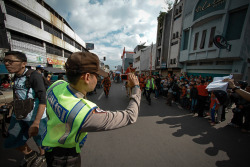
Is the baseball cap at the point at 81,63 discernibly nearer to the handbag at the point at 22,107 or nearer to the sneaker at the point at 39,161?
the handbag at the point at 22,107

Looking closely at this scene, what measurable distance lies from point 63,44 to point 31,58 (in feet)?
30.1

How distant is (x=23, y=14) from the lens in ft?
40.9

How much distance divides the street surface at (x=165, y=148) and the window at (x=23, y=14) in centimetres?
1601

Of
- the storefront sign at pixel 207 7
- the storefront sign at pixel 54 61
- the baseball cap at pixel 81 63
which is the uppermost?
the storefront sign at pixel 207 7

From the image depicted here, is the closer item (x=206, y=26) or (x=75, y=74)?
(x=75, y=74)

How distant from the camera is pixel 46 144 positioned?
906 millimetres

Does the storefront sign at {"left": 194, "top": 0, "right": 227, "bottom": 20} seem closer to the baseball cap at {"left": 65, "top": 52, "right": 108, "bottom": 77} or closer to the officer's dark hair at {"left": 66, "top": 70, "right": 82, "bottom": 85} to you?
the baseball cap at {"left": 65, "top": 52, "right": 108, "bottom": 77}

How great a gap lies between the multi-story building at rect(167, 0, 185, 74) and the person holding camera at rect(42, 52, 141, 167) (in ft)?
60.2

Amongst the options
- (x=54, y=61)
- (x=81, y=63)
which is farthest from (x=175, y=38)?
(x=54, y=61)

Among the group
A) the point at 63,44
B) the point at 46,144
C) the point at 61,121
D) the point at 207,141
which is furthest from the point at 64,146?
the point at 63,44

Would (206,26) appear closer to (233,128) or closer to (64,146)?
(233,128)

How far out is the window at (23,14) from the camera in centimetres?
1099

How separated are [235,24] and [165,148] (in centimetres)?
1397

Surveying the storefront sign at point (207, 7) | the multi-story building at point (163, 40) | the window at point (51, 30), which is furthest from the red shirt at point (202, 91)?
the window at point (51, 30)
